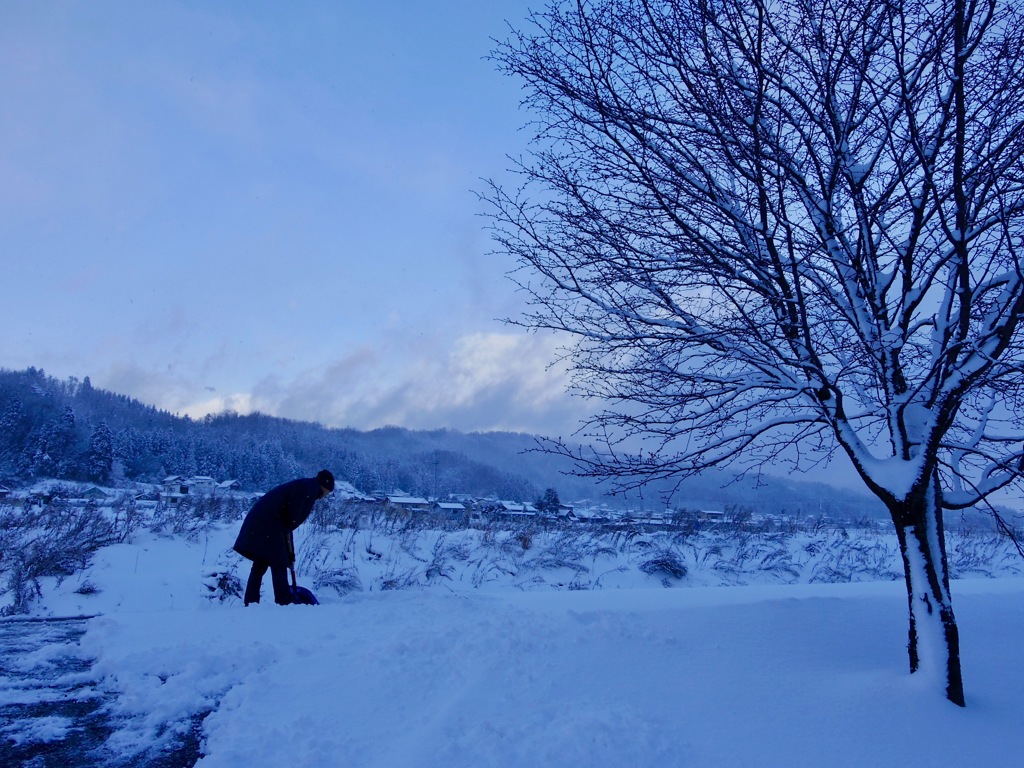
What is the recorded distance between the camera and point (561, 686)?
2.91 metres

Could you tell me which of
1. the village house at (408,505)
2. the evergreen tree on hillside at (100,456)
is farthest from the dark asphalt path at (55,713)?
the evergreen tree on hillside at (100,456)

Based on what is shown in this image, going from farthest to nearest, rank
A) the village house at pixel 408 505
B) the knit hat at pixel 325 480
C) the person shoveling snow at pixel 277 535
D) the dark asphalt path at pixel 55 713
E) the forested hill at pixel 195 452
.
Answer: the forested hill at pixel 195 452
the village house at pixel 408 505
the knit hat at pixel 325 480
the person shoveling snow at pixel 277 535
the dark asphalt path at pixel 55 713

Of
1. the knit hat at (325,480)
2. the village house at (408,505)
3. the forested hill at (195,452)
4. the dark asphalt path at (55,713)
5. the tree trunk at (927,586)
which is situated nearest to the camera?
the dark asphalt path at (55,713)

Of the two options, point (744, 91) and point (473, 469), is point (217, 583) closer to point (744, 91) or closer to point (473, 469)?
point (744, 91)

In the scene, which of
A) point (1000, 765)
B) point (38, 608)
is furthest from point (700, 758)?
point (38, 608)

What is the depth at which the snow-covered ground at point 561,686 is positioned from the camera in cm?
231

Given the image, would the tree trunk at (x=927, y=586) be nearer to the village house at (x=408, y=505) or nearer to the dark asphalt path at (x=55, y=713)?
the dark asphalt path at (x=55, y=713)

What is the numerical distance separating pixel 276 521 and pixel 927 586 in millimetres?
5309

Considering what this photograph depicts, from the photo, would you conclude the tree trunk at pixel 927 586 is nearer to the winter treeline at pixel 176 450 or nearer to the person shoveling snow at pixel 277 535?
the person shoveling snow at pixel 277 535

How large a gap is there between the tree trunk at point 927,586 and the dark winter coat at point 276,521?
16.4 ft

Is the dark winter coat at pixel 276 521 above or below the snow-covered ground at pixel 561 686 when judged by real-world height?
above

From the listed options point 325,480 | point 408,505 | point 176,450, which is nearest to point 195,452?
point 176,450

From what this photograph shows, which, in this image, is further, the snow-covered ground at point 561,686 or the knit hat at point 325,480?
the knit hat at point 325,480

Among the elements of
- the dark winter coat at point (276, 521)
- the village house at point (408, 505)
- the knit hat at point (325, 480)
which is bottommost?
the village house at point (408, 505)
